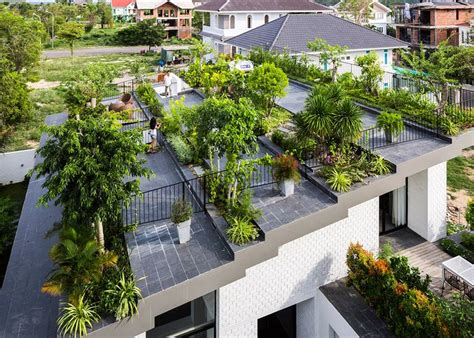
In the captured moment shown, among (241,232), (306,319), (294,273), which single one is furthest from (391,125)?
(241,232)

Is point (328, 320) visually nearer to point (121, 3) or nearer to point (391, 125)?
point (391, 125)

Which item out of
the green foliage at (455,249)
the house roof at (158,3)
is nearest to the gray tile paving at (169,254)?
the green foliage at (455,249)

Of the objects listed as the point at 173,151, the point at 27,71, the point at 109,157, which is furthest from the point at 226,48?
the point at 109,157

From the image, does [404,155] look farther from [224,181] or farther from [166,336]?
[166,336]

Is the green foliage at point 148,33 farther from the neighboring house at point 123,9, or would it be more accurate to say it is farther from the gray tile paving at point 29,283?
the gray tile paving at point 29,283

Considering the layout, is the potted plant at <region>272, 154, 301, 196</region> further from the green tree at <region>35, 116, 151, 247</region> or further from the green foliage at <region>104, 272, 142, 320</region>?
the green foliage at <region>104, 272, 142, 320</region>
